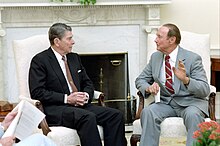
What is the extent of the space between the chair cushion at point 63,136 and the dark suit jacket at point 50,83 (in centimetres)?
13

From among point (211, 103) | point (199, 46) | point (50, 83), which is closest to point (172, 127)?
point (211, 103)

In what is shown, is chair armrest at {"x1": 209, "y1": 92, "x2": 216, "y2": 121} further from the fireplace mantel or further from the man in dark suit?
the fireplace mantel

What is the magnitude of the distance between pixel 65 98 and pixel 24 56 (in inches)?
23.0

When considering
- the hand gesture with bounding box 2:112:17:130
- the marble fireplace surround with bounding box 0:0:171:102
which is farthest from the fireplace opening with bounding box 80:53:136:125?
the hand gesture with bounding box 2:112:17:130

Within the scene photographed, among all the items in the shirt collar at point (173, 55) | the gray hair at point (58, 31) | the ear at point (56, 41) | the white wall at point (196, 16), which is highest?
the white wall at point (196, 16)

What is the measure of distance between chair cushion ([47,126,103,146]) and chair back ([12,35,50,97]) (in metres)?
0.58

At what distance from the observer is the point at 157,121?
4168mm

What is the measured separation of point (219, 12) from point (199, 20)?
0.80 ft

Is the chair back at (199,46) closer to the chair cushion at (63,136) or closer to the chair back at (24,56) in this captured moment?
the chair back at (24,56)

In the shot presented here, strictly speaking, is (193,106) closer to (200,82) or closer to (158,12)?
(200,82)

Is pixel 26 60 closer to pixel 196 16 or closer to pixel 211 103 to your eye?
pixel 211 103

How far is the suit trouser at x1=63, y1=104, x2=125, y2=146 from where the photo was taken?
13.2 feet

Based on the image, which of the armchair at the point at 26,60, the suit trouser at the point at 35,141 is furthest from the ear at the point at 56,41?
the suit trouser at the point at 35,141

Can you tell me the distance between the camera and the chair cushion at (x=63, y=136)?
3.96 metres
